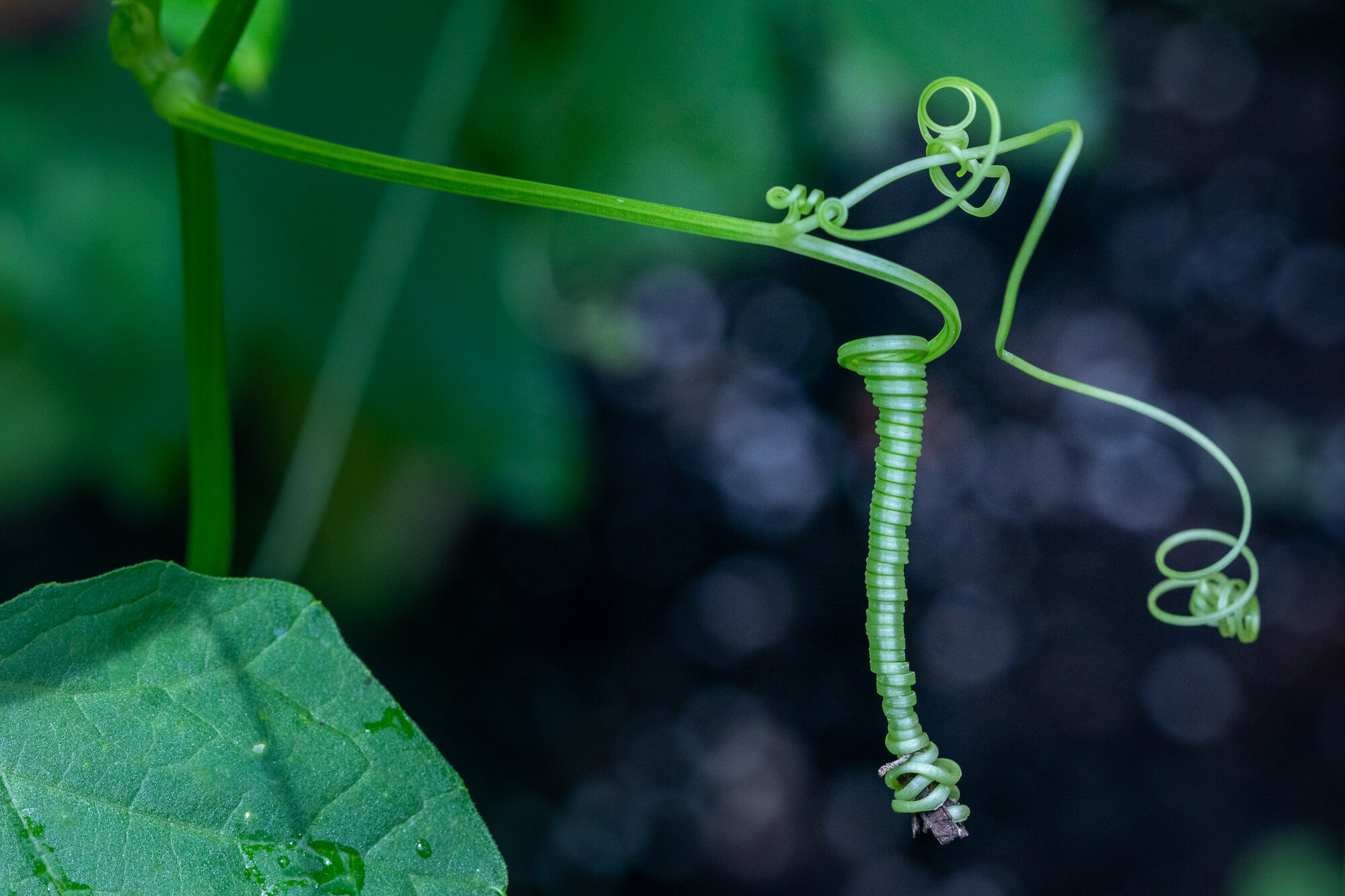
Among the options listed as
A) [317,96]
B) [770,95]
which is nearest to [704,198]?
[770,95]

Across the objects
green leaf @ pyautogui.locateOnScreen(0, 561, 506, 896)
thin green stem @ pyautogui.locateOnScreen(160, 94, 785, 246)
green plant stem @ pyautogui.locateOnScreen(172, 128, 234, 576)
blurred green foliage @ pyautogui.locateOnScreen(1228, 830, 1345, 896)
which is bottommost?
blurred green foliage @ pyautogui.locateOnScreen(1228, 830, 1345, 896)

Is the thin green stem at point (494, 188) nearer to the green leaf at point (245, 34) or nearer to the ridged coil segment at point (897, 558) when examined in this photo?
the ridged coil segment at point (897, 558)

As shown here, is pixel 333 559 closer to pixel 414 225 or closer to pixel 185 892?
pixel 414 225

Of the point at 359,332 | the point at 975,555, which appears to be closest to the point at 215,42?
the point at 359,332

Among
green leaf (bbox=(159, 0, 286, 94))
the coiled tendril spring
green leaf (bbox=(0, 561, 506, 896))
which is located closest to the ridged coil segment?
the coiled tendril spring

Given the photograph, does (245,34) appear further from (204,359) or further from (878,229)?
(878,229)

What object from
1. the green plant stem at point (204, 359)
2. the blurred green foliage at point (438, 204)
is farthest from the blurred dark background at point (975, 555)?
the green plant stem at point (204, 359)

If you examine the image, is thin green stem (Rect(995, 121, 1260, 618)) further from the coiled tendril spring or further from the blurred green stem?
the blurred green stem
